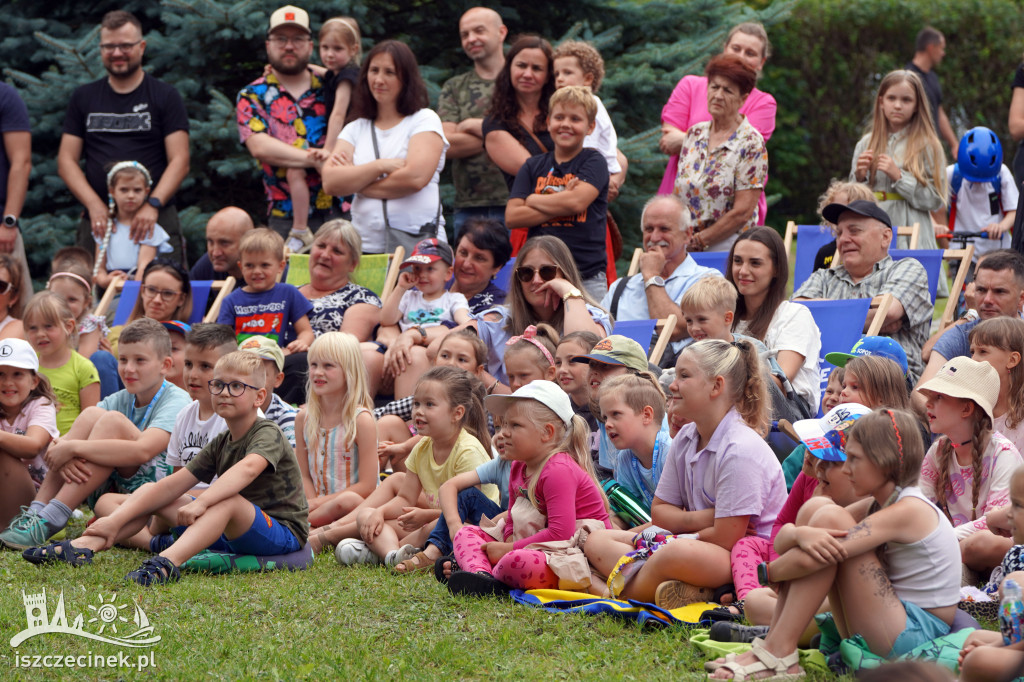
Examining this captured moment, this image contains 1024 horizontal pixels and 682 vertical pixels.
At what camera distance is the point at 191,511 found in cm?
521

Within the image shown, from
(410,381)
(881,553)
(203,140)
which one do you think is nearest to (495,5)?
(203,140)

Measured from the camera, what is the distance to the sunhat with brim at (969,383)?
15.1 feet

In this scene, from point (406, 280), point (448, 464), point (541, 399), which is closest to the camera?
point (541, 399)

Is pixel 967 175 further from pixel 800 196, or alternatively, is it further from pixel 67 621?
pixel 67 621

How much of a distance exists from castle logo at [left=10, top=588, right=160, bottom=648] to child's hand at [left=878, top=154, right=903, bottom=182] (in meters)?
5.62

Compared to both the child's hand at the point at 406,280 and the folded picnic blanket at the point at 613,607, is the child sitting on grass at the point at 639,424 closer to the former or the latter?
the folded picnic blanket at the point at 613,607

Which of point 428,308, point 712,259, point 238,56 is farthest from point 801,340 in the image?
point 238,56

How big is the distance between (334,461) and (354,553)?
2.48ft

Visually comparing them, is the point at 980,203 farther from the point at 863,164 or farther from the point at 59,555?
the point at 59,555

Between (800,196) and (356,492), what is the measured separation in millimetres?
10267

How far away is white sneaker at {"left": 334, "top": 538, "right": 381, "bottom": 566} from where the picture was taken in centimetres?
568

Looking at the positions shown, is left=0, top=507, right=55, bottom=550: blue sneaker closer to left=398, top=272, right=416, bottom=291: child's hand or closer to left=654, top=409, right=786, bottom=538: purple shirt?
left=398, top=272, right=416, bottom=291: child's hand

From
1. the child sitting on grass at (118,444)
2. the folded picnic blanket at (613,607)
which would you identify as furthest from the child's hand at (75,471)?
the folded picnic blanket at (613,607)

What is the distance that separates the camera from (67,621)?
14.7 ft
